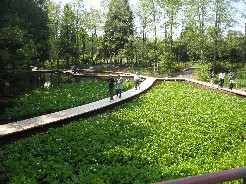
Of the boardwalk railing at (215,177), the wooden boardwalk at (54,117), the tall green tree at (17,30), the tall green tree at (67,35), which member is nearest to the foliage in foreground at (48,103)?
the wooden boardwalk at (54,117)

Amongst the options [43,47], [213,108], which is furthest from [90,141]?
[43,47]

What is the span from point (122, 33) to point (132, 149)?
47861 mm

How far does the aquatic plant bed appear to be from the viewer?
28.3 ft

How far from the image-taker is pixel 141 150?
10.5 metres

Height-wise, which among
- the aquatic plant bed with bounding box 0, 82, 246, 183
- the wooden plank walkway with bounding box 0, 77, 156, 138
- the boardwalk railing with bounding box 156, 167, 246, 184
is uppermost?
the boardwalk railing with bounding box 156, 167, 246, 184

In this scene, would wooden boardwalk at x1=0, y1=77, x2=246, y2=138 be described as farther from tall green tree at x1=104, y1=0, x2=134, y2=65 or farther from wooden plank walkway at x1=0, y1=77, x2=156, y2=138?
tall green tree at x1=104, y1=0, x2=134, y2=65

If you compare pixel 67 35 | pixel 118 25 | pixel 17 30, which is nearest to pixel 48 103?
pixel 17 30

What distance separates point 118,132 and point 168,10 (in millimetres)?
34394

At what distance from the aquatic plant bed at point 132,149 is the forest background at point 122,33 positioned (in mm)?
15576

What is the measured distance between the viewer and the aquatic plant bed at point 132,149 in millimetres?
8633

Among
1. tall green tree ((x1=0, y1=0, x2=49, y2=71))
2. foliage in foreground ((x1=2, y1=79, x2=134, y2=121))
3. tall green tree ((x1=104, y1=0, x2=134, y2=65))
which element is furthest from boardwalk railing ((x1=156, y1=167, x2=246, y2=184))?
tall green tree ((x1=104, y1=0, x2=134, y2=65))

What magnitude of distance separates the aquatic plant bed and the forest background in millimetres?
15576

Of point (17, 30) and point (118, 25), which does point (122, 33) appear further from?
point (17, 30)

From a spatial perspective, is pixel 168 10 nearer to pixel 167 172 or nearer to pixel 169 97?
pixel 169 97
